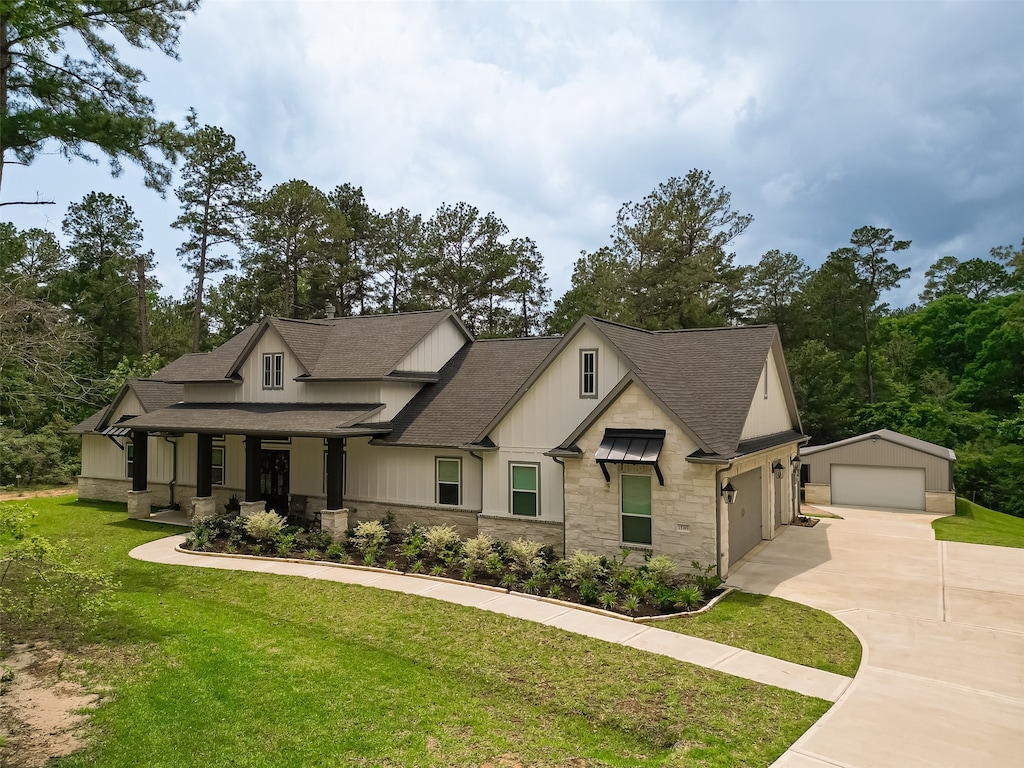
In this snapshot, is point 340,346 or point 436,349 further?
point 340,346

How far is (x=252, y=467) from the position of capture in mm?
19891

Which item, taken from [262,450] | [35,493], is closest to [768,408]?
[262,450]

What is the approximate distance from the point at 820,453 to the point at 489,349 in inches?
618

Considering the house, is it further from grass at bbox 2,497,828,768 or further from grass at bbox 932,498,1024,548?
grass at bbox 932,498,1024,548

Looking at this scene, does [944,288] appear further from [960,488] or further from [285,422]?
[285,422]

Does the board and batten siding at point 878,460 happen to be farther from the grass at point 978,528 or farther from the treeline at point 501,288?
the treeline at point 501,288

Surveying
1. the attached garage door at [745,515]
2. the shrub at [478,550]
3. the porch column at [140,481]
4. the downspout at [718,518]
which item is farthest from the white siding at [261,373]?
the attached garage door at [745,515]

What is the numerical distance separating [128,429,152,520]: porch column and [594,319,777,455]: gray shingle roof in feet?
57.2

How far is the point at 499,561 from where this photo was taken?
14.9 m

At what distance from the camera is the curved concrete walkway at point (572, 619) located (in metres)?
9.02

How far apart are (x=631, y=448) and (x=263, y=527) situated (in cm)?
1080

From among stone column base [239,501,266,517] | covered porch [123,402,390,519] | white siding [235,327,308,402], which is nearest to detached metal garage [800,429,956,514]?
covered porch [123,402,390,519]

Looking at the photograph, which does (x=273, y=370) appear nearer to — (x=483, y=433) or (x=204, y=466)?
(x=204, y=466)

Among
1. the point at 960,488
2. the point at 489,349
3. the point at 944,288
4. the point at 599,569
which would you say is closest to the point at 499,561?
the point at 599,569
